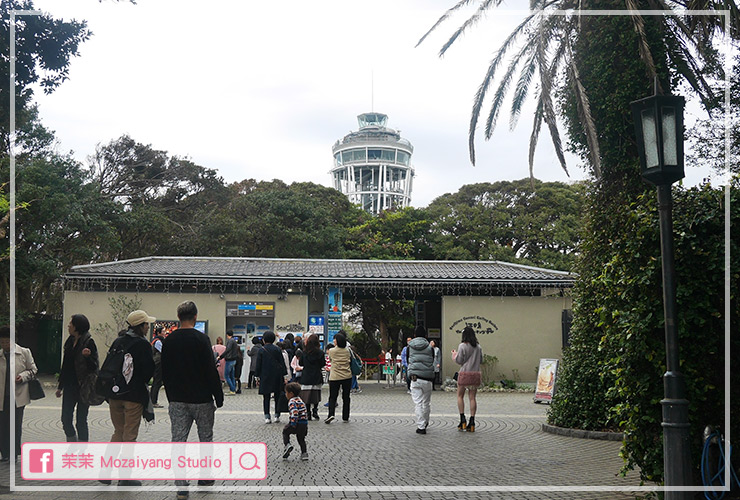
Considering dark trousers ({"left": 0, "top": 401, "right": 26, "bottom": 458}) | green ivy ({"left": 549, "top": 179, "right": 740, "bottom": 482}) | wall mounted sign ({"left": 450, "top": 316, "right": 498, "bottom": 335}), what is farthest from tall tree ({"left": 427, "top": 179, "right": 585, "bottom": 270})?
dark trousers ({"left": 0, "top": 401, "right": 26, "bottom": 458})

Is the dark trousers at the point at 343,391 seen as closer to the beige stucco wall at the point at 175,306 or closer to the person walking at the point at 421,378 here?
the person walking at the point at 421,378

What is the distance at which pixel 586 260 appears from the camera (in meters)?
11.8

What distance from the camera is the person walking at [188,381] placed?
6.38 metres

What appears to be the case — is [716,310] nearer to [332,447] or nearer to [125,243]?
[332,447]

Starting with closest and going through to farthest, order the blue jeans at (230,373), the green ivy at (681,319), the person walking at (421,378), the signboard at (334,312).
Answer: the green ivy at (681,319) < the person walking at (421,378) < the blue jeans at (230,373) < the signboard at (334,312)

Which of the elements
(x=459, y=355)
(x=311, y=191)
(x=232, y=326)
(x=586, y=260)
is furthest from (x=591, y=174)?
(x=311, y=191)

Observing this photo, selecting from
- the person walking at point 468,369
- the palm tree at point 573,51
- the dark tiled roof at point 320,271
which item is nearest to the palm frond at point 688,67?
the palm tree at point 573,51

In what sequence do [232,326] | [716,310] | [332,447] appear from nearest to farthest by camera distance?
1. [716,310]
2. [332,447]
3. [232,326]

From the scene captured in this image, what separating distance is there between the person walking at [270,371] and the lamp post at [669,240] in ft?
26.3

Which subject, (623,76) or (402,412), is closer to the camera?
(623,76)

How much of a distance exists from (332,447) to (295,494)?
321cm

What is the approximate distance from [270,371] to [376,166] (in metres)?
74.8

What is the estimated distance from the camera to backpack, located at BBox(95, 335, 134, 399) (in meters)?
6.90

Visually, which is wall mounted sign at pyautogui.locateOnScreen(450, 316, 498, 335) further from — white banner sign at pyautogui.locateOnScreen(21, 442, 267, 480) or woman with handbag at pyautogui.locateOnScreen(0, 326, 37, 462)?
woman with handbag at pyautogui.locateOnScreen(0, 326, 37, 462)
